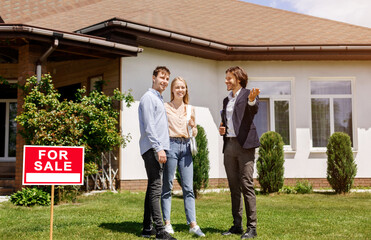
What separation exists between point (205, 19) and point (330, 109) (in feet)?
15.9

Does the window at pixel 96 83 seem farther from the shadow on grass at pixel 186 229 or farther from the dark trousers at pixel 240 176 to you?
the dark trousers at pixel 240 176

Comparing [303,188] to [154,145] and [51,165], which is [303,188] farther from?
[51,165]

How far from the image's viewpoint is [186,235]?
15.9 feet

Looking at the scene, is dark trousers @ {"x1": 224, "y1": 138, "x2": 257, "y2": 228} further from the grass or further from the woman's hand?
the woman's hand

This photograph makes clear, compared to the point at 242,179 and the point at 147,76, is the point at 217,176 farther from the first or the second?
the point at 242,179

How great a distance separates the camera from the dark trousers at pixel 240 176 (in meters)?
4.76

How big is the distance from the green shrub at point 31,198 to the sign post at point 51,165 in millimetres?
3978

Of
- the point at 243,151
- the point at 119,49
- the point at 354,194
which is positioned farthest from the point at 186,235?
the point at 354,194

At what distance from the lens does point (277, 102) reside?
11711 millimetres

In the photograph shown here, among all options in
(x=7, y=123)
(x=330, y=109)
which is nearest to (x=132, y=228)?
(x=330, y=109)

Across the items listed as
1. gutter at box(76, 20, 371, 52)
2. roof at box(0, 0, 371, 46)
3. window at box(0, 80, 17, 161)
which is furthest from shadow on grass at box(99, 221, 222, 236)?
window at box(0, 80, 17, 161)

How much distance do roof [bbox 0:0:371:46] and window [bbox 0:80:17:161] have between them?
7.14ft

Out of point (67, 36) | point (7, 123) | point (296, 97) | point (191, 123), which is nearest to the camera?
point (191, 123)

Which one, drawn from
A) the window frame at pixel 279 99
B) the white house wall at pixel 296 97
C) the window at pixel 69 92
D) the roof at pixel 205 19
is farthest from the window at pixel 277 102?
the window at pixel 69 92
